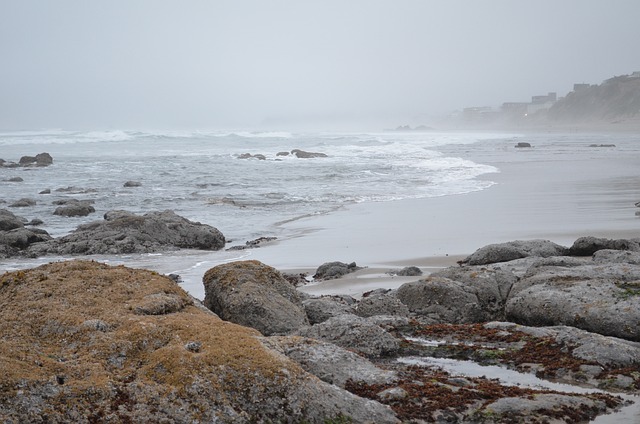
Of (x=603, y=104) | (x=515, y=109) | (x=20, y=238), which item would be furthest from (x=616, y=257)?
(x=515, y=109)

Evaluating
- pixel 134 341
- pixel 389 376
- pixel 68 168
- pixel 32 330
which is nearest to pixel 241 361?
pixel 134 341

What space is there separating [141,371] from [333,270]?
23.2 ft

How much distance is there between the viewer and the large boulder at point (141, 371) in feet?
12.9

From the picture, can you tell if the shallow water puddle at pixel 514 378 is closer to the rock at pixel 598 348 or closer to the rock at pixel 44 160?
the rock at pixel 598 348

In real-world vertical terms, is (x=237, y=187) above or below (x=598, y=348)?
below

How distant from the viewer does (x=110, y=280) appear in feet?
19.0

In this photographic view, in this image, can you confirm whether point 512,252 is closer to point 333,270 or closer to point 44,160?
point 333,270

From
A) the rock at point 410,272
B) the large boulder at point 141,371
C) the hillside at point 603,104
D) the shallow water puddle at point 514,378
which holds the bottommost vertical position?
the rock at point 410,272

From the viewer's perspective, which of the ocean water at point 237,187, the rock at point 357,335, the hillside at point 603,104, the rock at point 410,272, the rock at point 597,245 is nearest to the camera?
the rock at point 357,335

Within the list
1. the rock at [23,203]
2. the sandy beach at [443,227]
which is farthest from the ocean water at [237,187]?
the sandy beach at [443,227]

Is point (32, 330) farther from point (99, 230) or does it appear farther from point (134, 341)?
point (99, 230)

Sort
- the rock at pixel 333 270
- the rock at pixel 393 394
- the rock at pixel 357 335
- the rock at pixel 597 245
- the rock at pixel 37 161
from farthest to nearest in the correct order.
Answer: the rock at pixel 37 161 → the rock at pixel 333 270 → the rock at pixel 597 245 → the rock at pixel 357 335 → the rock at pixel 393 394

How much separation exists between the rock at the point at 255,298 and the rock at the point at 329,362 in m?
1.51

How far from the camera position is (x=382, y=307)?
782cm
